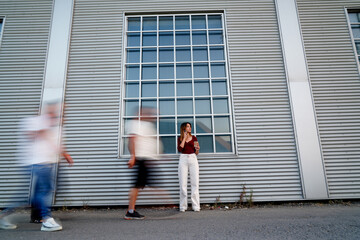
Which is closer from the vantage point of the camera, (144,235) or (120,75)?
(144,235)

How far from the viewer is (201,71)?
550 centimetres

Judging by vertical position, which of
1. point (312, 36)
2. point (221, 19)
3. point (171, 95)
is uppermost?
point (221, 19)

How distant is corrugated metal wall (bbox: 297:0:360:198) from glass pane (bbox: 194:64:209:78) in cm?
276

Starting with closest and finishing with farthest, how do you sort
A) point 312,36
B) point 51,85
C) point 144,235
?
1. point 144,235
2. point 51,85
3. point 312,36

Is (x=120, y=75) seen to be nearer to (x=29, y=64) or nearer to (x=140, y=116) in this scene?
(x=140, y=116)

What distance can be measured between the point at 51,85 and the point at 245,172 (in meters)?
5.41

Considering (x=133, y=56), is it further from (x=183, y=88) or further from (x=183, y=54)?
(x=183, y=88)

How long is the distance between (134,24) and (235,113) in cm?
385

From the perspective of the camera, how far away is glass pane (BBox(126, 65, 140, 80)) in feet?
18.0

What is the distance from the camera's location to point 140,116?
17.0ft

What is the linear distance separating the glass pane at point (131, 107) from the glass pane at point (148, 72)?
2.53 feet

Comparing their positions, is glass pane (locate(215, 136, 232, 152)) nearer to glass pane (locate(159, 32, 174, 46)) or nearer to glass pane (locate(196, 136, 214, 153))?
glass pane (locate(196, 136, 214, 153))

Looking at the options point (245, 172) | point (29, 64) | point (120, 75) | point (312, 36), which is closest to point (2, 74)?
point (29, 64)

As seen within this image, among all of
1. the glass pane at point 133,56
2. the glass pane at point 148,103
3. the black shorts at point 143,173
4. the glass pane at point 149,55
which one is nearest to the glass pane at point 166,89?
the glass pane at point 148,103
